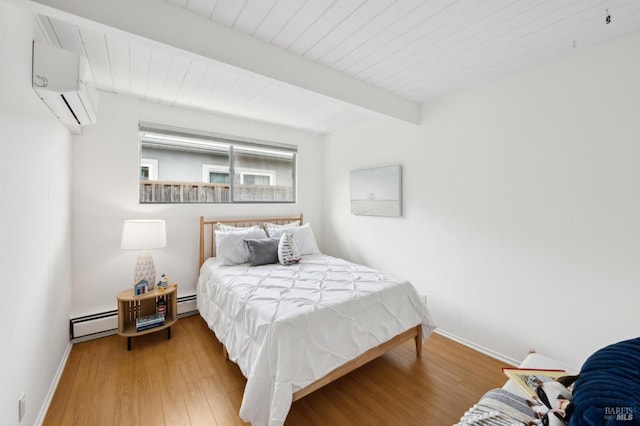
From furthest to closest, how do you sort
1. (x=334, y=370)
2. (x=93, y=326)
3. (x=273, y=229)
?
1. (x=273, y=229)
2. (x=93, y=326)
3. (x=334, y=370)

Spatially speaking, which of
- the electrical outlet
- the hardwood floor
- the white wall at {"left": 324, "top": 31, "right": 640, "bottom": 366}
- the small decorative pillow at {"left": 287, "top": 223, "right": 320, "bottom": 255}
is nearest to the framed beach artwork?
the white wall at {"left": 324, "top": 31, "right": 640, "bottom": 366}

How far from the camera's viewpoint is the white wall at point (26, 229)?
1196 millimetres

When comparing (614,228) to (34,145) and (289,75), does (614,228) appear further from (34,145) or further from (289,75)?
(34,145)

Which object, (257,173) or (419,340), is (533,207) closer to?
(419,340)

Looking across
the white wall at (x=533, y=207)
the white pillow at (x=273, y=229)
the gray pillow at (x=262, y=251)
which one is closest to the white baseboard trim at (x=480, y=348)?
the white wall at (x=533, y=207)

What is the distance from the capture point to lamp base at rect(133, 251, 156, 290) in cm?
265

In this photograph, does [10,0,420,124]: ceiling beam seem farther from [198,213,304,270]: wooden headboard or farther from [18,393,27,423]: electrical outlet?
[198,213,304,270]: wooden headboard

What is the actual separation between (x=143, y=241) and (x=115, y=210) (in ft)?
1.98

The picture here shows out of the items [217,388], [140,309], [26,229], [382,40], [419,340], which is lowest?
[217,388]

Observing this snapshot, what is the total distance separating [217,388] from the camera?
6.40ft

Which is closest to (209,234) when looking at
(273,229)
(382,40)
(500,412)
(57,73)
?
(273,229)

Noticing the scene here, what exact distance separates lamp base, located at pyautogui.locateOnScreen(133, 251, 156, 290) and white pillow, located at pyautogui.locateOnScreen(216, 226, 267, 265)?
2.10 feet

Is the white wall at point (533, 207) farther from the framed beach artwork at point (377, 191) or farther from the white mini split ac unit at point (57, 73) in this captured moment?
the white mini split ac unit at point (57, 73)

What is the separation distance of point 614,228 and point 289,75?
2524mm
